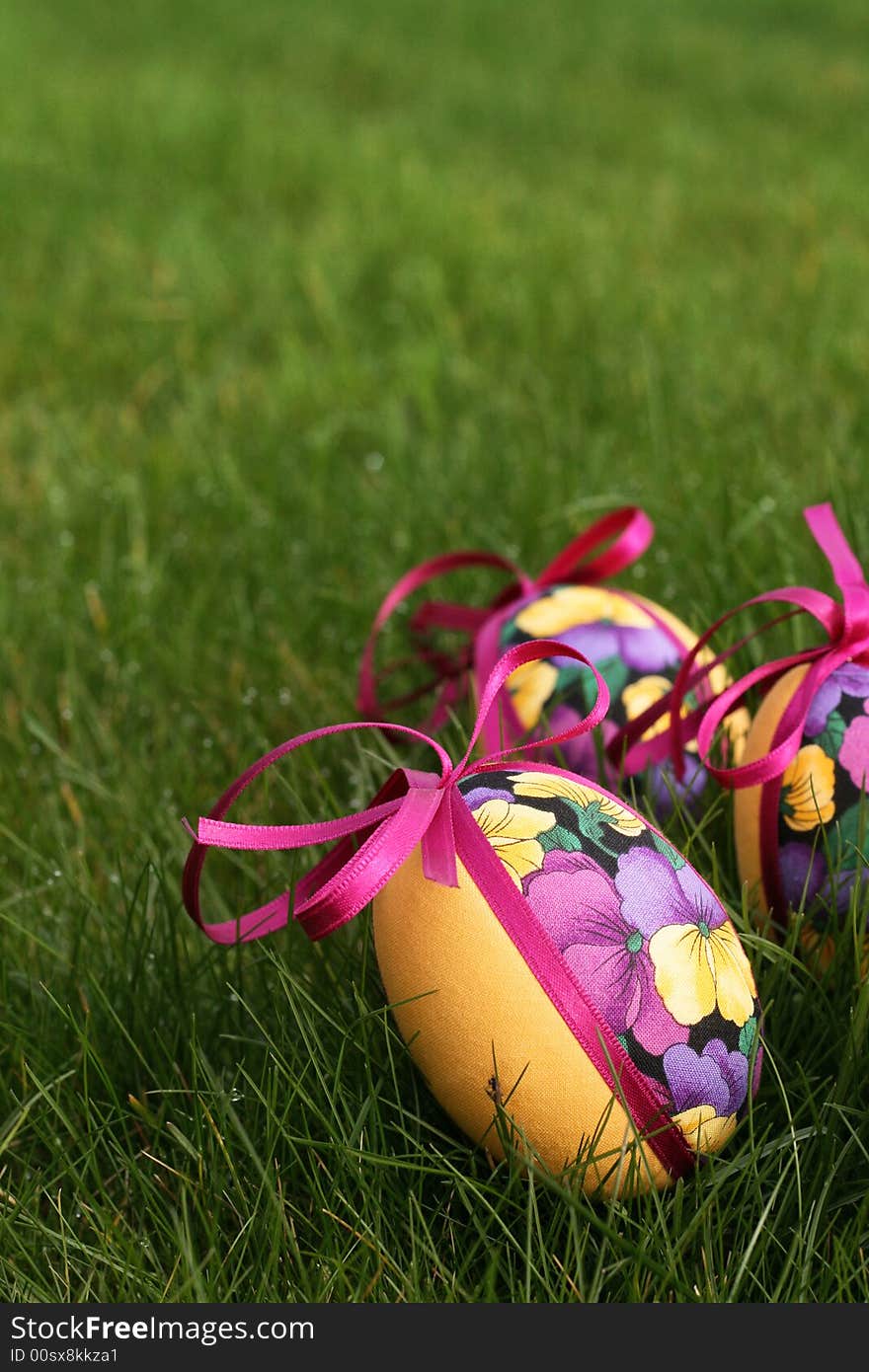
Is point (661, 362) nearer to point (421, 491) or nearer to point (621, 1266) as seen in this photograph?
point (421, 491)

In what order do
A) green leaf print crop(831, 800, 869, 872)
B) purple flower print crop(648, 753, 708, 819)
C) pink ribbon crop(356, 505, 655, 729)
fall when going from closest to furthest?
green leaf print crop(831, 800, 869, 872), purple flower print crop(648, 753, 708, 819), pink ribbon crop(356, 505, 655, 729)

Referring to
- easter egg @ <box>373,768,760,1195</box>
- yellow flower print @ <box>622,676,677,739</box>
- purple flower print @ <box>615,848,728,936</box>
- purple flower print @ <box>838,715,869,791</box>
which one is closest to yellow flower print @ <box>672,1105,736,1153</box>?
easter egg @ <box>373,768,760,1195</box>

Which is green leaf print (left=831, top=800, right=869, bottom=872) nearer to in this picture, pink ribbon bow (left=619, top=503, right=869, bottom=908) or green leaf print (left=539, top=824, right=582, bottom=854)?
pink ribbon bow (left=619, top=503, right=869, bottom=908)

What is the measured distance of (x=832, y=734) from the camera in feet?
5.27

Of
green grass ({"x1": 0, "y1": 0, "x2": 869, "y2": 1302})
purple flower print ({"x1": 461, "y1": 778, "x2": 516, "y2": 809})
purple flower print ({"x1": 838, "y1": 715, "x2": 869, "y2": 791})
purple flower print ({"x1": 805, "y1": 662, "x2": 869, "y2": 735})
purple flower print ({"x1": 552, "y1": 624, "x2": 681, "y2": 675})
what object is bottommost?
green grass ({"x1": 0, "y1": 0, "x2": 869, "y2": 1302})

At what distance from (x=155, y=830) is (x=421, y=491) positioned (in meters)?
1.21

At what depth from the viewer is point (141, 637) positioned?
2.66 meters

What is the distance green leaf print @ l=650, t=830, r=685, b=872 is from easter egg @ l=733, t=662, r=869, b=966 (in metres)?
0.14

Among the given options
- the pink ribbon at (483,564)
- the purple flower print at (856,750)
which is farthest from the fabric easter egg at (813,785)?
the pink ribbon at (483,564)

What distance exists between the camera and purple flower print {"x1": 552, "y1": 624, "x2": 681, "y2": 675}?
1915 millimetres

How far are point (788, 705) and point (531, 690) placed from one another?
1.32 ft

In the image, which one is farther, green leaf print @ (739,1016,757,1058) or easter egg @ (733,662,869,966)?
easter egg @ (733,662,869,966)

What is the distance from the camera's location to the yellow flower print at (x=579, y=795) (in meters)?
1.47

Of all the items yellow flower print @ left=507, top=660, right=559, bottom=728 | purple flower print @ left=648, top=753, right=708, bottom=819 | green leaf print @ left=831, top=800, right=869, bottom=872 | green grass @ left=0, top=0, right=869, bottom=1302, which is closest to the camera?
green grass @ left=0, top=0, right=869, bottom=1302
